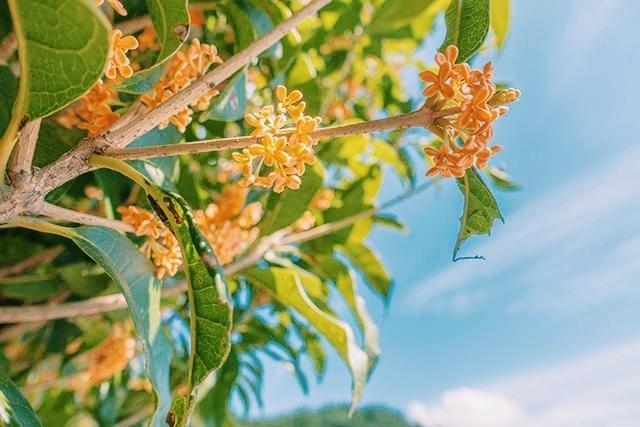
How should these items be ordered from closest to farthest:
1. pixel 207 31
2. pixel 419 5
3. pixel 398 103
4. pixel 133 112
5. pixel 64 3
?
1. pixel 64 3
2. pixel 133 112
3. pixel 207 31
4. pixel 419 5
5. pixel 398 103

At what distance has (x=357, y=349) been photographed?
3.76 feet

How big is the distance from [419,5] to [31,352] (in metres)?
1.28

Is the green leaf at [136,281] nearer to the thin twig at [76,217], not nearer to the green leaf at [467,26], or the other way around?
the thin twig at [76,217]

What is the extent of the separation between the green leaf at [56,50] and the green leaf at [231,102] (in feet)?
1.09

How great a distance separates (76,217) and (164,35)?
0.68 ft

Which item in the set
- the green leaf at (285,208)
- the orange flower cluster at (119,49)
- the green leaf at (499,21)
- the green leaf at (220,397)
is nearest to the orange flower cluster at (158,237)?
the orange flower cluster at (119,49)

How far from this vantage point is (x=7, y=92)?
101 cm

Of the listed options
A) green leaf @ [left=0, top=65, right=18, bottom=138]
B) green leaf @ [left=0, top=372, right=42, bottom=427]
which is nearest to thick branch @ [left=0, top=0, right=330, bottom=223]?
green leaf @ [left=0, top=372, right=42, bottom=427]

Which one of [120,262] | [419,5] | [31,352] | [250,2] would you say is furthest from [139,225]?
[31,352]

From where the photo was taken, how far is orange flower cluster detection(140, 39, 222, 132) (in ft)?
2.62

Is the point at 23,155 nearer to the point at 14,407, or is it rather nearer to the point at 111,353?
the point at 14,407

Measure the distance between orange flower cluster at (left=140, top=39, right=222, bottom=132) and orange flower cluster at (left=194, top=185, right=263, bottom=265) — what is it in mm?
224

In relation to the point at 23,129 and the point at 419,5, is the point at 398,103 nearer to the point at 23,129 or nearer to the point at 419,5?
the point at 419,5

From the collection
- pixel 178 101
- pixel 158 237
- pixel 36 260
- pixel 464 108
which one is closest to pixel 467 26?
pixel 464 108
